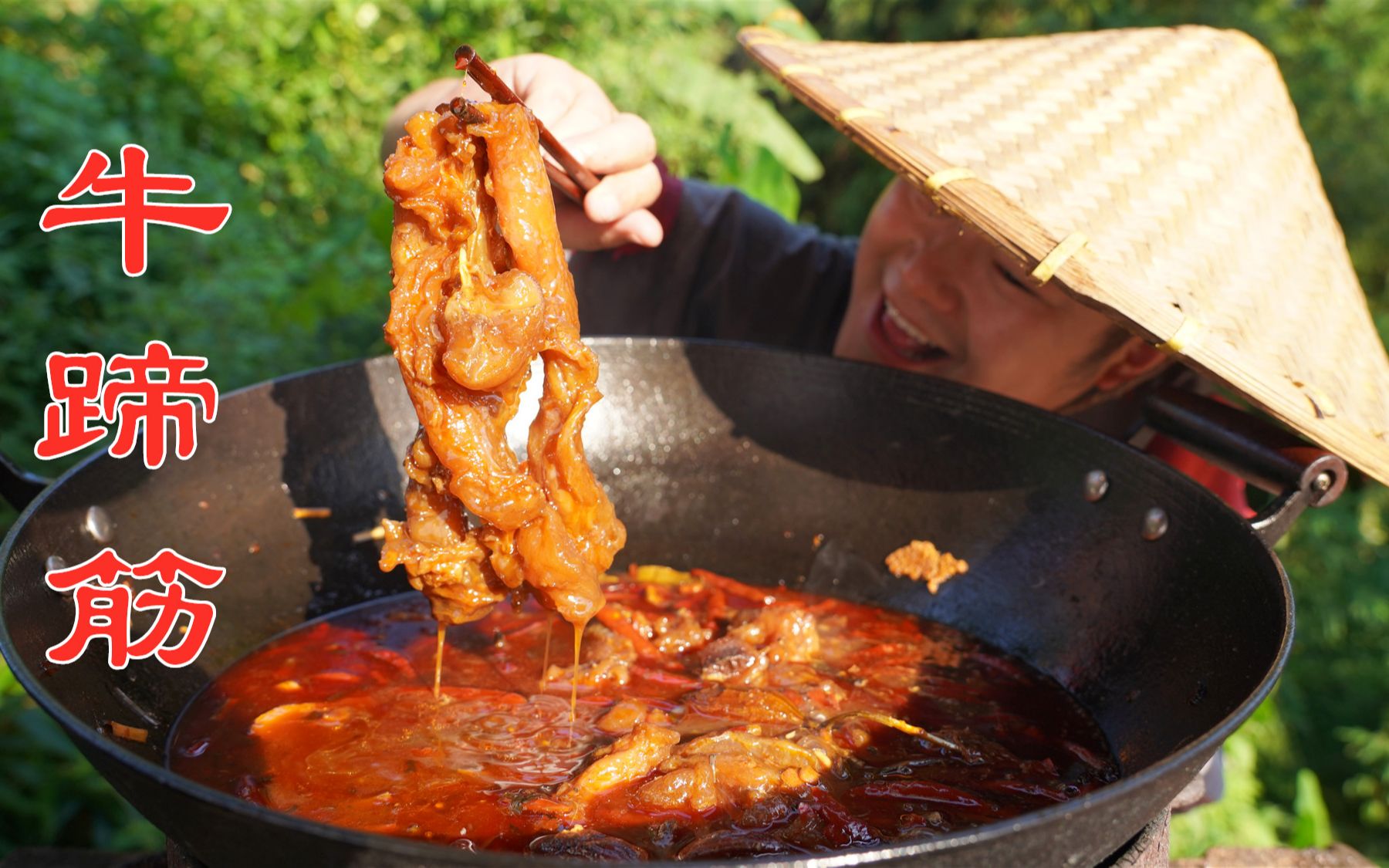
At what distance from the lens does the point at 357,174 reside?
31.6 ft

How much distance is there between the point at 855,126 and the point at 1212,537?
1.31m

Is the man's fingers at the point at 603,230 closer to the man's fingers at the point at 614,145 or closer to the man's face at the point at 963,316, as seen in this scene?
the man's fingers at the point at 614,145

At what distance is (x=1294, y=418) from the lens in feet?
7.79

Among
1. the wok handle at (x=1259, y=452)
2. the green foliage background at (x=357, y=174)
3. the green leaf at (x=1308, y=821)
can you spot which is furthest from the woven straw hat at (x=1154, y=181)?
the green foliage background at (x=357, y=174)

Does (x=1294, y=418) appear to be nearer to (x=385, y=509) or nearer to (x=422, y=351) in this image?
(x=422, y=351)

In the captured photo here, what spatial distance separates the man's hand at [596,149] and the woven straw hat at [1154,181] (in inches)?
17.9

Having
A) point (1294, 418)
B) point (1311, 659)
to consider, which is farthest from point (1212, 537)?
point (1311, 659)

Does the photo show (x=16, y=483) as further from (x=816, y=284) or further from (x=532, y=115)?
(x=816, y=284)

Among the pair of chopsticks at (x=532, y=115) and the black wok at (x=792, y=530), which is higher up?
the pair of chopsticks at (x=532, y=115)

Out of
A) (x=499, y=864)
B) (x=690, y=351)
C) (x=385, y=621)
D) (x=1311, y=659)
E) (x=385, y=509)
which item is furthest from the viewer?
(x=1311, y=659)

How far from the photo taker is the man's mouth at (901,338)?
150 inches

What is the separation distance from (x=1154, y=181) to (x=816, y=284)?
185 centimetres

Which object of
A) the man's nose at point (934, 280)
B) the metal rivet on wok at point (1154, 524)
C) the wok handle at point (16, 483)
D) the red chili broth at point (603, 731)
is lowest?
the red chili broth at point (603, 731)
